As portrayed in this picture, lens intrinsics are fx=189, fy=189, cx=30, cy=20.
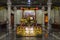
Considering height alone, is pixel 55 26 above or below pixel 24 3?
below

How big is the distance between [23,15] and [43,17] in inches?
180

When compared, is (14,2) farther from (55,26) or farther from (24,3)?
(55,26)

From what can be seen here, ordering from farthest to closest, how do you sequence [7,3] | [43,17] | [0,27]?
[43,17] → [0,27] → [7,3]

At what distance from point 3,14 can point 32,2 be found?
635 centimetres

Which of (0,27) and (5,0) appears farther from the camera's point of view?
(0,27)

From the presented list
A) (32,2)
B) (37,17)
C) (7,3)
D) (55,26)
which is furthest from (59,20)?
(7,3)

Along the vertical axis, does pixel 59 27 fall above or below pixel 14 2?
below

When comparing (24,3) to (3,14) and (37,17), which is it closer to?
(3,14)

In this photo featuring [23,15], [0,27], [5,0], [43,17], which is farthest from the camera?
[23,15]

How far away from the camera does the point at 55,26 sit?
91.9ft

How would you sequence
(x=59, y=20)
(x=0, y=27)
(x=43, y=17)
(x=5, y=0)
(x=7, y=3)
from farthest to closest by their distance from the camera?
1. (x=43, y=17)
2. (x=59, y=20)
3. (x=0, y=27)
4. (x=5, y=0)
5. (x=7, y=3)

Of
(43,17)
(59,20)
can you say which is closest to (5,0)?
(59,20)

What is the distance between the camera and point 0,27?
27.1m

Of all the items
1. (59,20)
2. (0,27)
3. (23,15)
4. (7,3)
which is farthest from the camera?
(23,15)
